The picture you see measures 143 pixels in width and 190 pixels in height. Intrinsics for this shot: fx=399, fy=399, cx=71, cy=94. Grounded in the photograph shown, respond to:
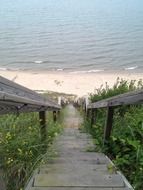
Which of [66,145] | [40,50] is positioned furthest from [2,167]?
[40,50]

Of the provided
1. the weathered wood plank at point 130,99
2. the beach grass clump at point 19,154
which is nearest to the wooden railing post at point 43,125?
the beach grass clump at point 19,154

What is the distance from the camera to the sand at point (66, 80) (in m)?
22.9

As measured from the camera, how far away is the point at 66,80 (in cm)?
2561

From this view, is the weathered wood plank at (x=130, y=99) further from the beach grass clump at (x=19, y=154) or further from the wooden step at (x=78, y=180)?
the beach grass clump at (x=19, y=154)

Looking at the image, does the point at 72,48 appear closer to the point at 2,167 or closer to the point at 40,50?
the point at 40,50

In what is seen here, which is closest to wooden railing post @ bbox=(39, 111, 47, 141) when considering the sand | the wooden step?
the wooden step

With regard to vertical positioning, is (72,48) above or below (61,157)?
above

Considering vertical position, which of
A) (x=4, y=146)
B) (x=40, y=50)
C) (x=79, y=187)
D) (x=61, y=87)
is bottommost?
(x=79, y=187)

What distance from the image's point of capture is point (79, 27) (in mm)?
55562

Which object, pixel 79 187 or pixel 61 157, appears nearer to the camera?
pixel 79 187

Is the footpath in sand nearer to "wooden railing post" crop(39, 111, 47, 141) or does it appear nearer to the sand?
"wooden railing post" crop(39, 111, 47, 141)

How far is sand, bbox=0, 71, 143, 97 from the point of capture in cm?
2286

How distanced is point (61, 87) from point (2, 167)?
63.3 feet

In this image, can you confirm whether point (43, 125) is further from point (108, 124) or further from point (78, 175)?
point (78, 175)
